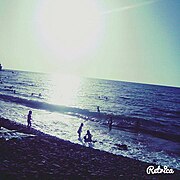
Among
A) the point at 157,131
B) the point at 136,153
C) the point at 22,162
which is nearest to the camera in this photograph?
the point at 22,162

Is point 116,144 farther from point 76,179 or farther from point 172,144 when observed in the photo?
point 76,179

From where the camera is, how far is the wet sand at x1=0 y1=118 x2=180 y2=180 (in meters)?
13.0

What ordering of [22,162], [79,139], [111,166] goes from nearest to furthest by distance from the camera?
[22,162] < [111,166] < [79,139]

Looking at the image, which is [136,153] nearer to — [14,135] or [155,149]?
[155,149]

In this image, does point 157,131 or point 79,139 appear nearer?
point 79,139

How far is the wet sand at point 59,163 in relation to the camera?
13.0 meters

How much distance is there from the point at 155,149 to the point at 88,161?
1072 cm

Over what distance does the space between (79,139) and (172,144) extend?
1171 cm

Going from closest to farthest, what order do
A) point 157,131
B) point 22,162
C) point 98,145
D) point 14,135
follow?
point 22,162
point 14,135
point 98,145
point 157,131

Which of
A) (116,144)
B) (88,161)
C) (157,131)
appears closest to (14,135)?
(88,161)

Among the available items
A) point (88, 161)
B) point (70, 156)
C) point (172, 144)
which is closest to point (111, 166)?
point (88, 161)

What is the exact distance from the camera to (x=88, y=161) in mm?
16609

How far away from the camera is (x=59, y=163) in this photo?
15156 millimetres

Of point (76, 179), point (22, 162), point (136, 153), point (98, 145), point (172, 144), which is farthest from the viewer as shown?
point (172, 144)
